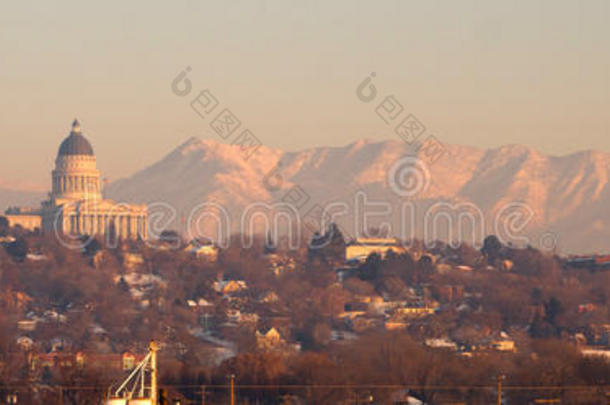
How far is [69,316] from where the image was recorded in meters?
164

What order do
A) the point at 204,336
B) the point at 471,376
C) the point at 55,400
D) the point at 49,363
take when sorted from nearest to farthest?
1. the point at 55,400
2. the point at 471,376
3. the point at 49,363
4. the point at 204,336

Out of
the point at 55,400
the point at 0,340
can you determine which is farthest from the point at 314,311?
the point at 55,400

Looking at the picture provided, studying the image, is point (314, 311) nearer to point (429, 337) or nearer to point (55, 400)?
point (429, 337)

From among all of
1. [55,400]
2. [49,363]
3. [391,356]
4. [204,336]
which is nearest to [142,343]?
[204,336]

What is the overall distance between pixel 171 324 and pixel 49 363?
3710 cm

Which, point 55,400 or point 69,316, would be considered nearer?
point 55,400

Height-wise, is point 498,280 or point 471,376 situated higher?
point 498,280

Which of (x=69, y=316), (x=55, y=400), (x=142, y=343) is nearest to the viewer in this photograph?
(x=55, y=400)

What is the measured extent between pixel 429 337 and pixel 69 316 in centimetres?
3342

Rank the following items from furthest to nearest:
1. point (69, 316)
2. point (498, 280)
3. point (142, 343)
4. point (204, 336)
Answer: point (498, 280) < point (69, 316) < point (204, 336) < point (142, 343)

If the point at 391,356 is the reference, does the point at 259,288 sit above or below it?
above

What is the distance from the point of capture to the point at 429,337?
464 ft

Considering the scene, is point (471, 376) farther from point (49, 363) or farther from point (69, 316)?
point (69, 316)

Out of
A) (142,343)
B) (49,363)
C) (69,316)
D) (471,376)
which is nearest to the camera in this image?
(471,376)
